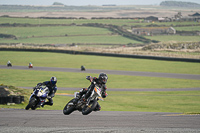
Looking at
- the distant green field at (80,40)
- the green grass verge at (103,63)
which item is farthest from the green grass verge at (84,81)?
the distant green field at (80,40)

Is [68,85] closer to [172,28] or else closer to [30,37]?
[30,37]

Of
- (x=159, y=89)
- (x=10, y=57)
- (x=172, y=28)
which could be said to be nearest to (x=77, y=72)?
(x=159, y=89)

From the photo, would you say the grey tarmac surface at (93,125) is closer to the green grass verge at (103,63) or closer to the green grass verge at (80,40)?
the green grass verge at (103,63)

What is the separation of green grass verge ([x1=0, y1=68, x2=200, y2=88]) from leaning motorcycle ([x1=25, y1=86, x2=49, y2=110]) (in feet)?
58.6

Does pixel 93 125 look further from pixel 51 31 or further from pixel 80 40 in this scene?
pixel 51 31

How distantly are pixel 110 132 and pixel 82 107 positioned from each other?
173 inches

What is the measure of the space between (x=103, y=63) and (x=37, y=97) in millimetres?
42356

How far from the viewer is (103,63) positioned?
190 feet

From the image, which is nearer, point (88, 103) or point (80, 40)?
point (88, 103)

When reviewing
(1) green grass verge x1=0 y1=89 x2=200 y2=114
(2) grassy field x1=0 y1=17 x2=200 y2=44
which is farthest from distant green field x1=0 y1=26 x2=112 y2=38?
(1) green grass verge x1=0 y1=89 x2=200 y2=114

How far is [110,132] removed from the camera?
31.9 ft

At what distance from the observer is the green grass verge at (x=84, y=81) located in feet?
115

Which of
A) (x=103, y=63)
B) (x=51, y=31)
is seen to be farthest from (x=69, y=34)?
(x=103, y=63)

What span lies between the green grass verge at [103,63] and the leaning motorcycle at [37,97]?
3420cm
